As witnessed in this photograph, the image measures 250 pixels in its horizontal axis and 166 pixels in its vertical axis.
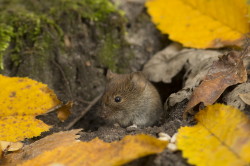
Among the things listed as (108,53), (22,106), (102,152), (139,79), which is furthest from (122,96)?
(102,152)

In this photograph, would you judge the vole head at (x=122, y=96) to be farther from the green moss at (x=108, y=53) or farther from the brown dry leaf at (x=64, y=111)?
the green moss at (x=108, y=53)

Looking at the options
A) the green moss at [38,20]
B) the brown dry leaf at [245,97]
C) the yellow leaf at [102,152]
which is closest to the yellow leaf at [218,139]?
the yellow leaf at [102,152]

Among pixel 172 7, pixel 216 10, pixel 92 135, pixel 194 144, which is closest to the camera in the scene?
pixel 194 144

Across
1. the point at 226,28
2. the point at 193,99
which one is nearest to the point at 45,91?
the point at 193,99

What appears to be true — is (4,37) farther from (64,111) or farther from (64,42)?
(64,111)

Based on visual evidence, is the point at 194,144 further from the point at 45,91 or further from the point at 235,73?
the point at 45,91

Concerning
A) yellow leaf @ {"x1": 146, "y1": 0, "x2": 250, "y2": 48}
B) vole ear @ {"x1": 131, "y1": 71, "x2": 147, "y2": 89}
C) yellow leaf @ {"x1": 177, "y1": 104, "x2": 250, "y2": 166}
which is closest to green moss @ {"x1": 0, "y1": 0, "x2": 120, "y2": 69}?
yellow leaf @ {"x1": 146, "y1": 0, "x2": 250, "y2": 48}
